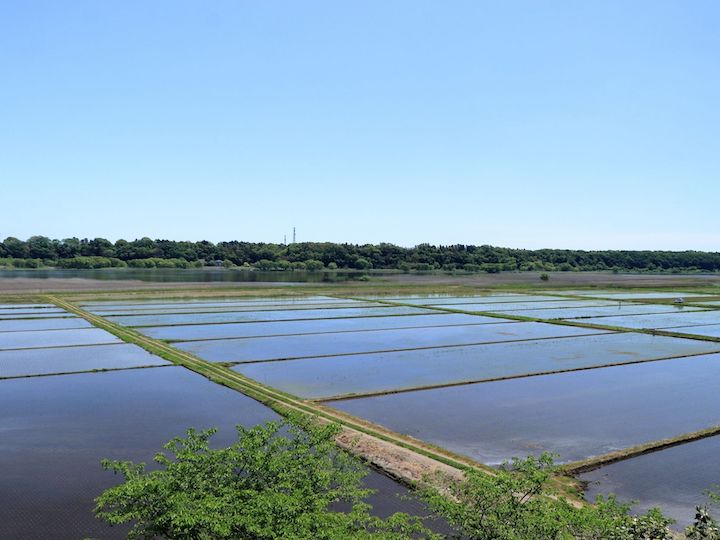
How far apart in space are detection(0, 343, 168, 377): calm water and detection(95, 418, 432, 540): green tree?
18448 mm

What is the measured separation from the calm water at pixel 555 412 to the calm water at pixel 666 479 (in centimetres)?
112

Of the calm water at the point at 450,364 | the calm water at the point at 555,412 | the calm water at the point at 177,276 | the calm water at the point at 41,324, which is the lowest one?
the calm water at the point at 555,412

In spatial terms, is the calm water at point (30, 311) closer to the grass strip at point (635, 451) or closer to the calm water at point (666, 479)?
the grass strip at point (635, 451)

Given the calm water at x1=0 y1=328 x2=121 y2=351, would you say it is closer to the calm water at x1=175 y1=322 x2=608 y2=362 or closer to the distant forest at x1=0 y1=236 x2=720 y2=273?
the calm water at x1=175 y1=322 x2=608 y2=362

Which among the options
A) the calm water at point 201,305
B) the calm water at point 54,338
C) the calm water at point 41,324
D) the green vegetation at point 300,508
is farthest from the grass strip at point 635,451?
the calm water at point 201,305

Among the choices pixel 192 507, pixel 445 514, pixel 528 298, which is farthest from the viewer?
pixel 528 298

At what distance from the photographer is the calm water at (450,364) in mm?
26469

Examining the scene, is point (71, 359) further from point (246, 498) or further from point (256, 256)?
point (256, 256)

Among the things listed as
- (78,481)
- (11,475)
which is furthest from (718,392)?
(11,475)

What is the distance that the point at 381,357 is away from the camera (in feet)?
108

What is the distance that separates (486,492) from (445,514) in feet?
2.89

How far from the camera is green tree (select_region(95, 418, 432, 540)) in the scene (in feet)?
32.6

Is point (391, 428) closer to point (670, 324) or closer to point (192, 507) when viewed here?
point (192, 507)

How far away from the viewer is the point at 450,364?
31.2 meters
